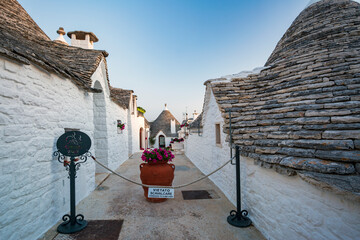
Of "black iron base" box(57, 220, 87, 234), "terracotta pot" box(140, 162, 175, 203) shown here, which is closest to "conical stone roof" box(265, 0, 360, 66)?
"terracotta pot" box(140, 162, 175, 203)

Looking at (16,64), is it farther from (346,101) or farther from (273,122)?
(346,101)

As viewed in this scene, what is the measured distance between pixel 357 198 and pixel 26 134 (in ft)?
14.4

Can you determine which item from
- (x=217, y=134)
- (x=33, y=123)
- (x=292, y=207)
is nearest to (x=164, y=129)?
(x=217, y=134)

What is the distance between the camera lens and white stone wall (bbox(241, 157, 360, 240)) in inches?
78.4

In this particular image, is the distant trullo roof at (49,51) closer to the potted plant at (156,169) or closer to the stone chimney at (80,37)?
the potted plant at (156,169)

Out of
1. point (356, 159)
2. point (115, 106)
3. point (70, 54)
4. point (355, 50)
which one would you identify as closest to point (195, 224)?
point (356, 159)

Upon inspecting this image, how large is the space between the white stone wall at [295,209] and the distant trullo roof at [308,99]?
282mm

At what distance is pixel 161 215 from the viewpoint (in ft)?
12.7

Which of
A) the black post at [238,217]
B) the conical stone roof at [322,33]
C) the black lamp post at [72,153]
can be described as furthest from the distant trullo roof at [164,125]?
the black lamp post at [72,153]

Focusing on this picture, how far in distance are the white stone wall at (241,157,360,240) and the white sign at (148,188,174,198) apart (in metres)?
1.58

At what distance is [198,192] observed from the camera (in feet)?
17.4

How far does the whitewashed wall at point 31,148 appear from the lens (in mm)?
2527

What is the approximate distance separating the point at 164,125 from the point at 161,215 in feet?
77.9

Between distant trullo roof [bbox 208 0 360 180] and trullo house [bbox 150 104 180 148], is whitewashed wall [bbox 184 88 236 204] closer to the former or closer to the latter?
distant trullo roof [bbox 208 0 360 180]
